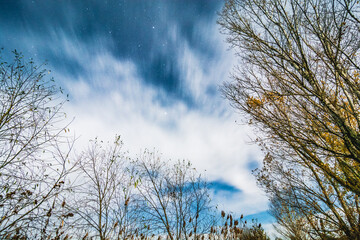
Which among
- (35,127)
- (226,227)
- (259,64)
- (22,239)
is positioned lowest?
(22,239)

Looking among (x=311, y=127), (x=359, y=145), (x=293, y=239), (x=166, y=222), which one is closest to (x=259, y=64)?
(x=311, y=127)

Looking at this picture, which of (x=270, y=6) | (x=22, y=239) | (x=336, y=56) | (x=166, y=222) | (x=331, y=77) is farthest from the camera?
(x=166, y=222)

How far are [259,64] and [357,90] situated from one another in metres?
2.11

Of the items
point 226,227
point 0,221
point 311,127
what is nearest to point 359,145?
point 311,127

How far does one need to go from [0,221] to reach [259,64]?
7.05 metres

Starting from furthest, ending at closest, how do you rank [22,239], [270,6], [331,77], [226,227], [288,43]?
[226,227] → [270,6] → [288,43] → [22,239] → [331,77]

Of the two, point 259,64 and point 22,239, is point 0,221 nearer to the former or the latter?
point 22,239

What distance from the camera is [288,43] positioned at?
4.36 metres

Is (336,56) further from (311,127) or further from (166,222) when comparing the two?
(166,222)

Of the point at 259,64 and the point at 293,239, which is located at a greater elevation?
the point at 259,64

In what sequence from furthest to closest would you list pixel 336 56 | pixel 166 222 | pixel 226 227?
1. pixel 166 222
2. pixel 226 227
3. pixel 336 56

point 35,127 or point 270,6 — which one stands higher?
point 270,6

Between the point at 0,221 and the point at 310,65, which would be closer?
the point at 0,221

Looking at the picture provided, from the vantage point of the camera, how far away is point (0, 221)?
11.2 feet
